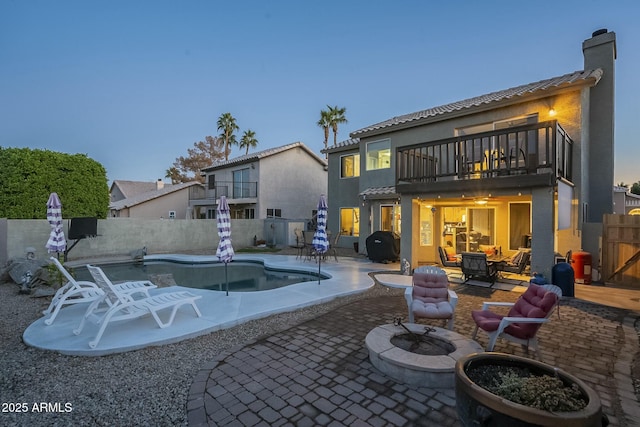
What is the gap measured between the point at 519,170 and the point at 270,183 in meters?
17.6

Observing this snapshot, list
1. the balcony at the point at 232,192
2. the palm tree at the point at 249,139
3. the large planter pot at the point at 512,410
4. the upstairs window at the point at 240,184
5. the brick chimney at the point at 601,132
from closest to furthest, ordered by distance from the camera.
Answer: the large planter pot at the point at 512,410, the brick chimney at the point at 601,132, the balcony at the point at 232,192, the upstairs window at the point at 240,184, the palm tree at the point at 249,139

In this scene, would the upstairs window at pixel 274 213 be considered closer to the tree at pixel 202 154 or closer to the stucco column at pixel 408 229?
the stucco column at pixel 408 229

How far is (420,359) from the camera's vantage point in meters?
3.67

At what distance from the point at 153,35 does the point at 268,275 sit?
44.1 feet

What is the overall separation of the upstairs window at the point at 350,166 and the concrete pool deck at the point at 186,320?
888 centimetres

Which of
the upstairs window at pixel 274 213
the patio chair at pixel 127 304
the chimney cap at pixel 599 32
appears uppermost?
the chimney cap at pixel 599 32

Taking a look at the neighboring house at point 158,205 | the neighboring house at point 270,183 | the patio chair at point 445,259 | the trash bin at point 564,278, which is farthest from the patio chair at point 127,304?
the neighboring house at point 158,205

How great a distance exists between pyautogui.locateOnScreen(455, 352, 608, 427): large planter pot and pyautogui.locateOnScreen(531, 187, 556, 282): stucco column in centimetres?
584

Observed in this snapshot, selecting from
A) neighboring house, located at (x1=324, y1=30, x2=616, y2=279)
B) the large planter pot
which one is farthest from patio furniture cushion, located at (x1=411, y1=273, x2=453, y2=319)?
neighboring house, located at (x1=324, y1=30, x2=616, y2=279)

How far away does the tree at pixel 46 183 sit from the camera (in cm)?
1377

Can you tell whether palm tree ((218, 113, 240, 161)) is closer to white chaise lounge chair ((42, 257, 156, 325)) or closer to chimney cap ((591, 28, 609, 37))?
white chaise lounge chair ((42, 257, 156, 325))

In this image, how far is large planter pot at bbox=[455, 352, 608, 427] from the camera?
6.80 ft

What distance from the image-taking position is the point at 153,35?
50.5ft

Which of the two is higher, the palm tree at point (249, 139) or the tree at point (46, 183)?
the palm tree at point (249, 139)
